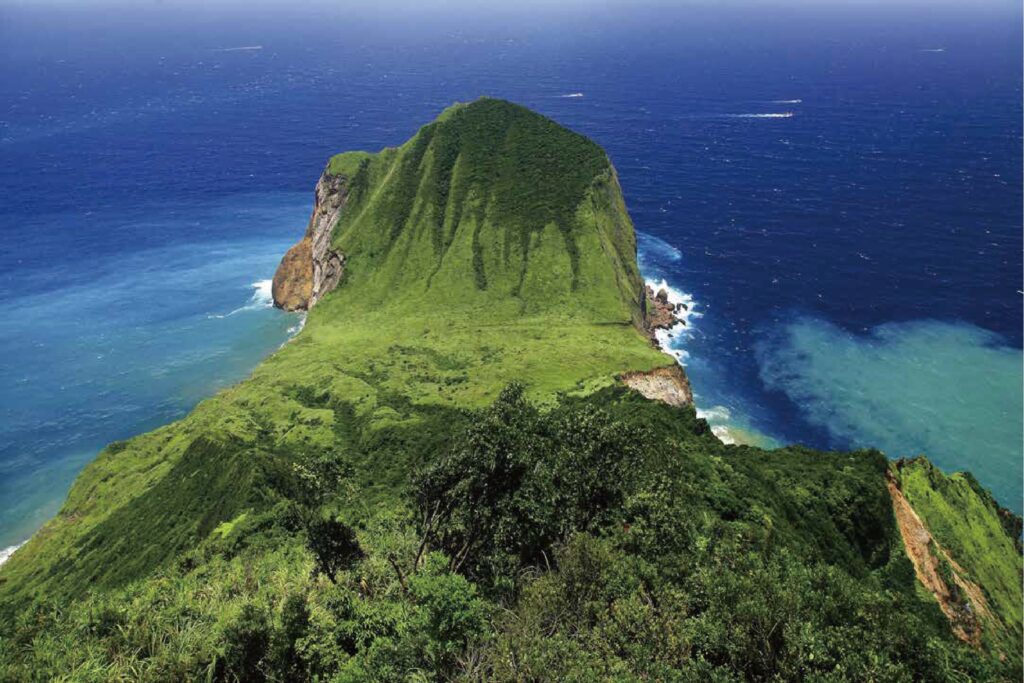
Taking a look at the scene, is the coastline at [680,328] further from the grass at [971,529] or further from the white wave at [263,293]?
the white wave at [263,293]

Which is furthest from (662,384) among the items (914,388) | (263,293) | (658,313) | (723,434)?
(263,293)

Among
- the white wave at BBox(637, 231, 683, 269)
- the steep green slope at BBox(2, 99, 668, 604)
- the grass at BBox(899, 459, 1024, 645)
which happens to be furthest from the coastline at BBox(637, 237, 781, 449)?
the grass at BBox(899, 459, 1024, 645)

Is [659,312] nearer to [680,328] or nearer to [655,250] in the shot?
[680,328]

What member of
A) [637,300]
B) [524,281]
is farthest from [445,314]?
[637,300]

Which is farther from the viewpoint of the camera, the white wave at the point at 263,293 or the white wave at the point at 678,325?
the white wave at the point at 263,293

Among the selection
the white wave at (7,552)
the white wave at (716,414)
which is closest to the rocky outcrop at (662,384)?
the white wave at (716,414)

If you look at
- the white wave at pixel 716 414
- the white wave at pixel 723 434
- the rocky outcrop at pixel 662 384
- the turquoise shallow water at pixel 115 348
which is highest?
the rocky outcrop at pixel 662 384
